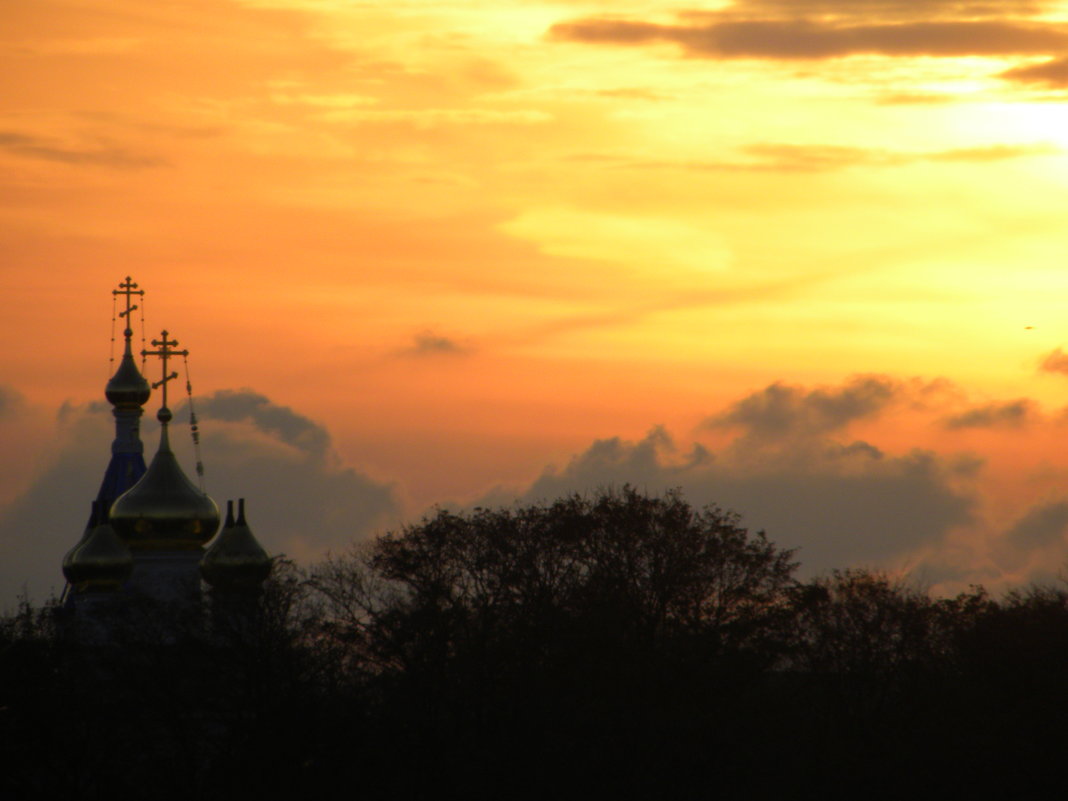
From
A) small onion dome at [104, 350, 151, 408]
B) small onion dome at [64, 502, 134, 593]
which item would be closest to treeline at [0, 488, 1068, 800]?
small onion dome at [64, 502, 134, 593]

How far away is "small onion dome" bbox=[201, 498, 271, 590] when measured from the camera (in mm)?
66312

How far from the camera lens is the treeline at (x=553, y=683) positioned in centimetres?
5034

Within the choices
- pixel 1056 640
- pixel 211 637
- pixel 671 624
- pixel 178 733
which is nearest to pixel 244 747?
pixel 178 733

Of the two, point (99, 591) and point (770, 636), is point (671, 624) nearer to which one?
point (770, 636)

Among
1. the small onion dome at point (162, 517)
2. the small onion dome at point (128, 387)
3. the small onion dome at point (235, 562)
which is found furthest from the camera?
the small onion dome at point (128, 387)

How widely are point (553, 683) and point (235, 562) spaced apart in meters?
15.3

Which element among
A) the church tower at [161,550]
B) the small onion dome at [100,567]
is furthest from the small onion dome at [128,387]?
the small onion dome at [100,567]

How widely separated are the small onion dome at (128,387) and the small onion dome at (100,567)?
10949 mm

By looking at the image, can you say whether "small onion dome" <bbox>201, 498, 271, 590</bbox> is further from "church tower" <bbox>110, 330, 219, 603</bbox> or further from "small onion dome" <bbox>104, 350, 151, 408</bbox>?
"small onion dome" <bbox>104, 350, 151, 408</bbox>

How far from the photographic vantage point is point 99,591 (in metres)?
67.1

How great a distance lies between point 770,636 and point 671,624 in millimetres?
2810

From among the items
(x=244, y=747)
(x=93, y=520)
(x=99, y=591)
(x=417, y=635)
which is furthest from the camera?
(x=93, y=520)

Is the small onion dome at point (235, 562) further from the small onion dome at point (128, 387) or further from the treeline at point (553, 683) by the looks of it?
the small onion dome at point (128, 387)

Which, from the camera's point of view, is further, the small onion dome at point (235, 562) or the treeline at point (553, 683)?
the small onion dome at point (235, 562)
